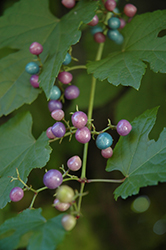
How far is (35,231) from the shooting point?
0.59 meters

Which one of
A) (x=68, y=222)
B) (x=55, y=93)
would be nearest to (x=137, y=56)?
(x=55, y=93)

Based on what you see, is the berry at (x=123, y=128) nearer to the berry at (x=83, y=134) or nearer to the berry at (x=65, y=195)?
the berry at (x=83, y=134)

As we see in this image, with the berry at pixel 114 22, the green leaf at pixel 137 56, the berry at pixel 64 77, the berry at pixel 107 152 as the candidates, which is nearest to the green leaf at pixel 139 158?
the berry at pixel 107 152

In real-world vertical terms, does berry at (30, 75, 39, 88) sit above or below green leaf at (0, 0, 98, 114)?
below

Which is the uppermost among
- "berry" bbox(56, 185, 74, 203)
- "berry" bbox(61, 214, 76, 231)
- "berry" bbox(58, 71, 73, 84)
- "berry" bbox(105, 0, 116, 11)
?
"berry" bbox(105, 0, 116, 11)

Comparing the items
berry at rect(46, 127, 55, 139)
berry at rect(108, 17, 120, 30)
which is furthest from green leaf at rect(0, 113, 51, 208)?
berry at rect(108, 17, 120, 30)

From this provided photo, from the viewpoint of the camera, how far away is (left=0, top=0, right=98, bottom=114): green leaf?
2.85ft

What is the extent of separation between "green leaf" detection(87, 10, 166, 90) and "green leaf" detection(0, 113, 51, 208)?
0.30 meters

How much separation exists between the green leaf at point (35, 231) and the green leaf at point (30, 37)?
0.41 m

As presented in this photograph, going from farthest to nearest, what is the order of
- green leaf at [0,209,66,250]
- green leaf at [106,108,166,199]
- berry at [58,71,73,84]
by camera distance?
1. berry at [58,71,73,84]
2. green leaf at [106,108,166,199]
3. green leaf at [0,209,66,250]

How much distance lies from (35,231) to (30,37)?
728mm

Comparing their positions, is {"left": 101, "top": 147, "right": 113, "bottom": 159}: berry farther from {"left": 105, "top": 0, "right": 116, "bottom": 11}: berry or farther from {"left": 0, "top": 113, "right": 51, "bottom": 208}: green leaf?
{"left": 105, "top": 0, "right": 116, "bottom": 11}: berry

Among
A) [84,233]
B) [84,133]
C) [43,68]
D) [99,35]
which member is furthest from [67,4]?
[84,233]

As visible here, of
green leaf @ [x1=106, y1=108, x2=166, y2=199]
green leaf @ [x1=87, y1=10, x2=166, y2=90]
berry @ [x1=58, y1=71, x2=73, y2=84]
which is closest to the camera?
green leaf @ [x1=106, y1=108, x2=166, y2=199]
